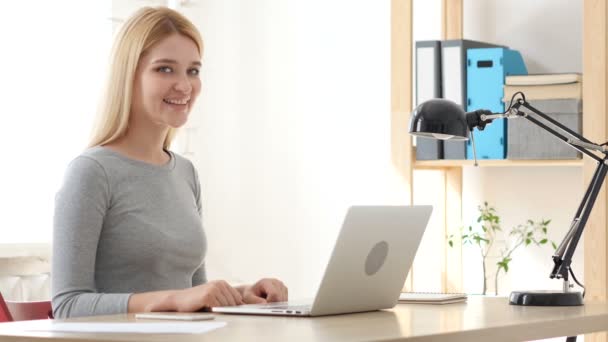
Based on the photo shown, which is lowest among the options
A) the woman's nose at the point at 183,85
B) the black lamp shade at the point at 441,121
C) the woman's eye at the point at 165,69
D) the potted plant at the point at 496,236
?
the potted plant at the point at 496,236

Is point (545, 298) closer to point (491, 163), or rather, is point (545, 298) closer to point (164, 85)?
point (164, 85)

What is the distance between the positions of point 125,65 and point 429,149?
1.49 metres

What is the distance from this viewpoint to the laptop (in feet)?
5.79

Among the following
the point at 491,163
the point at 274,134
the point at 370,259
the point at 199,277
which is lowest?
the point at 199,277

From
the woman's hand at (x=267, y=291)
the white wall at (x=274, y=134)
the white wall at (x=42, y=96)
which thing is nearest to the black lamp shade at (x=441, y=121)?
the woman's hand at (x=267, y=291)

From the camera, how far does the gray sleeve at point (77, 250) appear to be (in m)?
2.04

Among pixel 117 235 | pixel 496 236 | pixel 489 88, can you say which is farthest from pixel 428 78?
pixel 117 235

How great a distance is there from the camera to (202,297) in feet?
6.12

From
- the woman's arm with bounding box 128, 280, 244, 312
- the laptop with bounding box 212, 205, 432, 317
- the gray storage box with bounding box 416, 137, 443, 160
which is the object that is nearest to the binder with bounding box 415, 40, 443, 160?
the gray storage box with bounding box 416, 137, 443, 160

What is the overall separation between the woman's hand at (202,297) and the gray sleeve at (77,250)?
0.58ft

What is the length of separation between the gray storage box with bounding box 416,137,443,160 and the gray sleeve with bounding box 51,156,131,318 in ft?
5.37

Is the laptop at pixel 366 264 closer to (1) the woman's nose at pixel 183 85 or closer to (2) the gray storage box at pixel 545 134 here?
(1) the woman's nose at pixel 183 85

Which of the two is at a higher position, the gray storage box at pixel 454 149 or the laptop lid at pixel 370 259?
the gray storage box at pixel 454 149

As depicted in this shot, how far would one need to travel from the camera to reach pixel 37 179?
360cm
